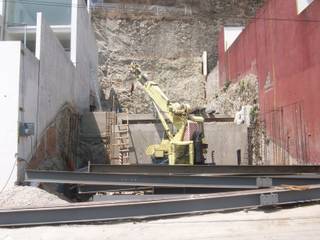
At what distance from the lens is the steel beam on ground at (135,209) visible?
7430 millimetres

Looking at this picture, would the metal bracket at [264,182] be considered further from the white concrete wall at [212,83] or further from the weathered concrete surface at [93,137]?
the white concrete wall at [212,83]

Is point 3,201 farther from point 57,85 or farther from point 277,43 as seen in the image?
point 277,43

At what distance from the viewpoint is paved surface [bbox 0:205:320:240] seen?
21.6 feet

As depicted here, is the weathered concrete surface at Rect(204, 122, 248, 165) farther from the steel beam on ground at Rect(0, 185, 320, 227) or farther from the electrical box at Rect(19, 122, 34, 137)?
the steel beam on ground at Rect(0, 185, 320, 227)

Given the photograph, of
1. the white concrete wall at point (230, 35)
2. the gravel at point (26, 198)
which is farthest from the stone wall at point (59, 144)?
the white concrete wall at point (230, 35)

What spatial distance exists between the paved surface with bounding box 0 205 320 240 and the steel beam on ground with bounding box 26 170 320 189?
119cm

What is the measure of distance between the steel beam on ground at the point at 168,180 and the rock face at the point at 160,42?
986 inches

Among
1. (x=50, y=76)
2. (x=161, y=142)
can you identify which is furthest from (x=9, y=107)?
(x=161, y=142)

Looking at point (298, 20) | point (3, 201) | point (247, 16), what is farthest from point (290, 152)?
point (247, 16)

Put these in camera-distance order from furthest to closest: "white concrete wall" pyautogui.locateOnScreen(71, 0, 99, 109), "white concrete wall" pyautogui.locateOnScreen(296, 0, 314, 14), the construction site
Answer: "white concrete wall" pyautogui.locateOnScreen(71, 0, 99, 109)
"white concrete wall" pyautogui.locateOnScreen(296, 0, 314, 14)
the construction site

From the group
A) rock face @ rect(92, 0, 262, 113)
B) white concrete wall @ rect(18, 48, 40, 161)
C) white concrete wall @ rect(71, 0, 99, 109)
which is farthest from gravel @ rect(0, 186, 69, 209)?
rock face @ rect(92, 0, 262, 113)

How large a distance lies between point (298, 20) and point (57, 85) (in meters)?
9.20

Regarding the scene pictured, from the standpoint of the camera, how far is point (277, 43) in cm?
1766

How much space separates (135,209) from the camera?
7.48 m
